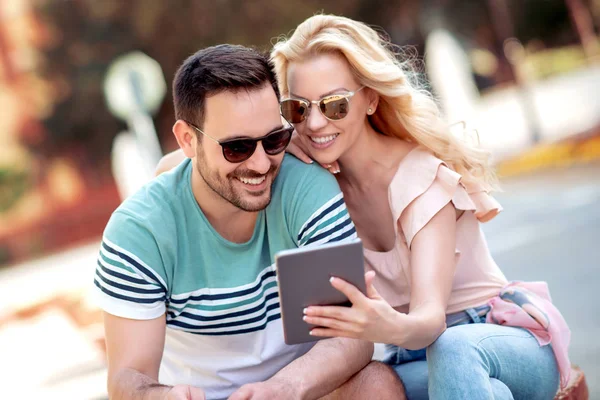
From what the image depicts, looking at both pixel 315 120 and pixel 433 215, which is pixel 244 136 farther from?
pixel 433 215

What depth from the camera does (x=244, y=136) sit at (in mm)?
2865

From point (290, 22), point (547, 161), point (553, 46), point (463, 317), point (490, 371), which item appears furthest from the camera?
point (290, 22)

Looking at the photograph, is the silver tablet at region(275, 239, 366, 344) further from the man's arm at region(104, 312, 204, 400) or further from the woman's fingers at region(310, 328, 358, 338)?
the man's arm at region(104, 312, 204, 400)

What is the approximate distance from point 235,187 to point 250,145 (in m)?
0.17

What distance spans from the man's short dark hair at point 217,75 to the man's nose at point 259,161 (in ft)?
0.75

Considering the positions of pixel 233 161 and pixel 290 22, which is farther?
pixel 290 22

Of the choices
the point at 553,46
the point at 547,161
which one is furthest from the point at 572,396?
the point at 553,46

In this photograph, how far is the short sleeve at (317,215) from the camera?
287 centimetres

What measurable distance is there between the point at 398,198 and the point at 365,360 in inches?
24.9

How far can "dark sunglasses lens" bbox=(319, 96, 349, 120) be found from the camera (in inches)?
123

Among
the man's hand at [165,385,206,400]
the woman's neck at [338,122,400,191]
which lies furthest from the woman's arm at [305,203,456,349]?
the man's hand at [165,385,206,400]

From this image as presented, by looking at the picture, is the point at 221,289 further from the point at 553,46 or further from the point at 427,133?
the point at 553,46

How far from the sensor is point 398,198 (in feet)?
9.93

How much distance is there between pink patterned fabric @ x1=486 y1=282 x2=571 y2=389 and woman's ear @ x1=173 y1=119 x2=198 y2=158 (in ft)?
4.28
